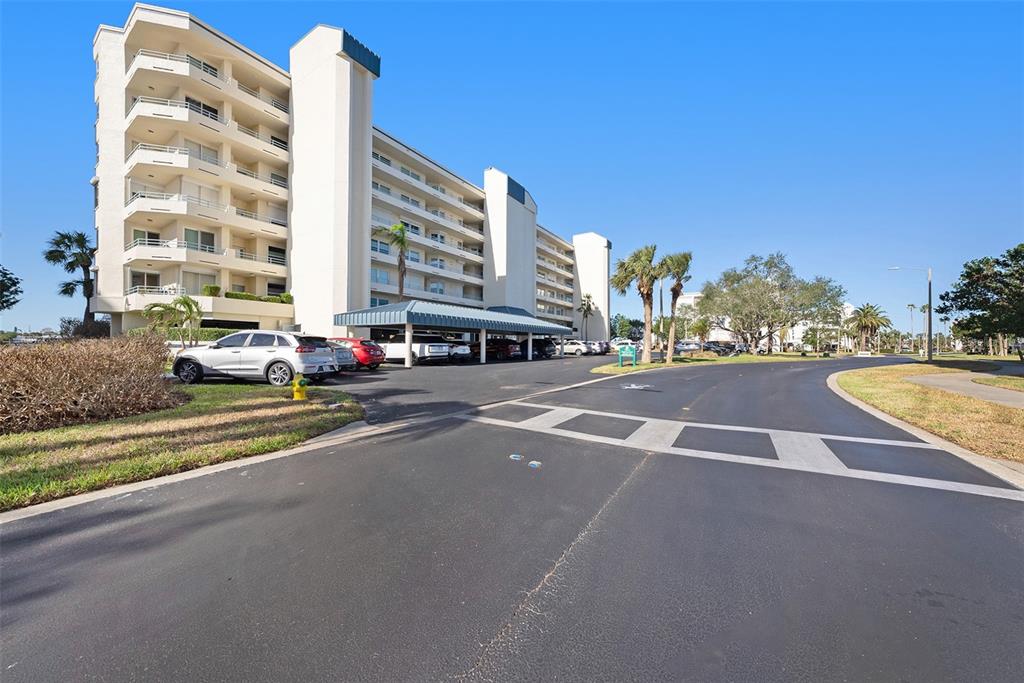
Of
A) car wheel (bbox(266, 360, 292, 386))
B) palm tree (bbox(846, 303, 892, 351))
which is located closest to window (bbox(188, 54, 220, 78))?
car wheel (bbox(266, 360, 292, 386))

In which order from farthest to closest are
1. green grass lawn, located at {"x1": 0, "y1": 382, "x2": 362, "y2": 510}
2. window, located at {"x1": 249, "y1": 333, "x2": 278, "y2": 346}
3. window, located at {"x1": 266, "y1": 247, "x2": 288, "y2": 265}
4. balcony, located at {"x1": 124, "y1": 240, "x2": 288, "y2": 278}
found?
window, located at {"x1": 266, "y1": 247, "x2": 288, "y2": 265}, balcony, located at {"x1": 124, "y1": 240, "x2": 288, "y2": 278}, window, located at {"x1": 249, "y1": 333, "x2": 278, "y2": 346}, green grass lawn, located at {"x1": 0, "y1": 382, "x2": 362, "y2": 510}

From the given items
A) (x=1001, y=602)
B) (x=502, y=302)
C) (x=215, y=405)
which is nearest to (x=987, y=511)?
(x=1001, y=602)

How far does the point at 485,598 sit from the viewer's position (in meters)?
2.62

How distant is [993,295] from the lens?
20047 millimetres

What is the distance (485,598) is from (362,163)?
3475 cm

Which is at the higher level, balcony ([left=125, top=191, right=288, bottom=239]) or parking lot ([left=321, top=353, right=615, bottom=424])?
balcony ([left=125, top=191, right=288, bottom=239])

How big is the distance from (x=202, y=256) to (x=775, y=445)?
32139mm

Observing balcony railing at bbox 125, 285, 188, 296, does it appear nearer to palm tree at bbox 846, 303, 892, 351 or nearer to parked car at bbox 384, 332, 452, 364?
parked car at bbox 384, 332, 452, 364

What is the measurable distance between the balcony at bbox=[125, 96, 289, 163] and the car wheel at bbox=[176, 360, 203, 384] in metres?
22.1

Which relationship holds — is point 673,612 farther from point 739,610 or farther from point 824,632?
point 824,632

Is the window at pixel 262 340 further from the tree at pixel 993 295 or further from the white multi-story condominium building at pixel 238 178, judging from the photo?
the tree at pixel 993 295

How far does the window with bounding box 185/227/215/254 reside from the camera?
27.2 m

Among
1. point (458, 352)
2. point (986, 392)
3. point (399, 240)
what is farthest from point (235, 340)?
point (986, 392)

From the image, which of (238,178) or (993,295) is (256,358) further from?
(993,295)
